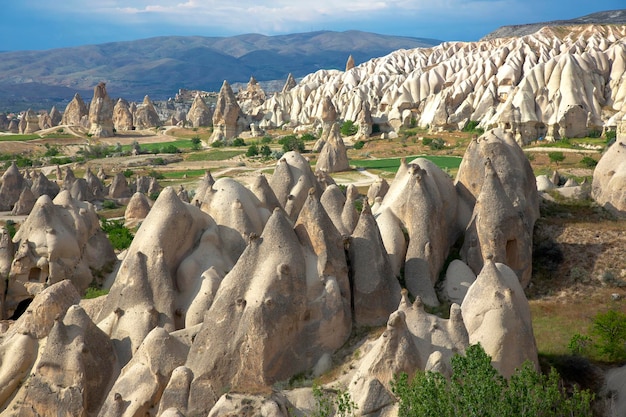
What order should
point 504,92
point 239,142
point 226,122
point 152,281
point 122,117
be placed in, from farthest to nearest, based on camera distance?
point 122,117
point 226,122
point 504,92
point 239,142
point 152,281

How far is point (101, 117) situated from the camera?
293 feet

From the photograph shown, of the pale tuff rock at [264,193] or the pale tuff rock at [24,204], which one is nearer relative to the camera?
the pale tuff rock at [264,193]

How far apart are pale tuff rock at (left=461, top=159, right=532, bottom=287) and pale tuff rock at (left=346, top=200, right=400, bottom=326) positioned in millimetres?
3659

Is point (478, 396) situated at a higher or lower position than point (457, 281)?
higher

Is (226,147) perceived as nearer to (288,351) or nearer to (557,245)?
(557,245)

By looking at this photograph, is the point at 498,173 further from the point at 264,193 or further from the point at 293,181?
the point at 264,193

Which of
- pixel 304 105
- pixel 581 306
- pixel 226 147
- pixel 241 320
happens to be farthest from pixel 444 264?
pixel 304 105

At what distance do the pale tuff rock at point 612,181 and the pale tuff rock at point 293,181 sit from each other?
9.74 meters

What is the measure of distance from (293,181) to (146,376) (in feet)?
40.8

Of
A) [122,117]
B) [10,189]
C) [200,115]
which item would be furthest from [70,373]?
[122,117]

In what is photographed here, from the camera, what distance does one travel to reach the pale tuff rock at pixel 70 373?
13.0m

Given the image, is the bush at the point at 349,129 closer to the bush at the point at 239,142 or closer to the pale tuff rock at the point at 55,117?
the bush at the point at 239,142

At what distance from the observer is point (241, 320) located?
1317cm

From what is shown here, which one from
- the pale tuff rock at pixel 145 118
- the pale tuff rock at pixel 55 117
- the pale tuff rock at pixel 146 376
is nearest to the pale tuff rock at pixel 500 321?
the pale tuff rock at pixel 146 376
